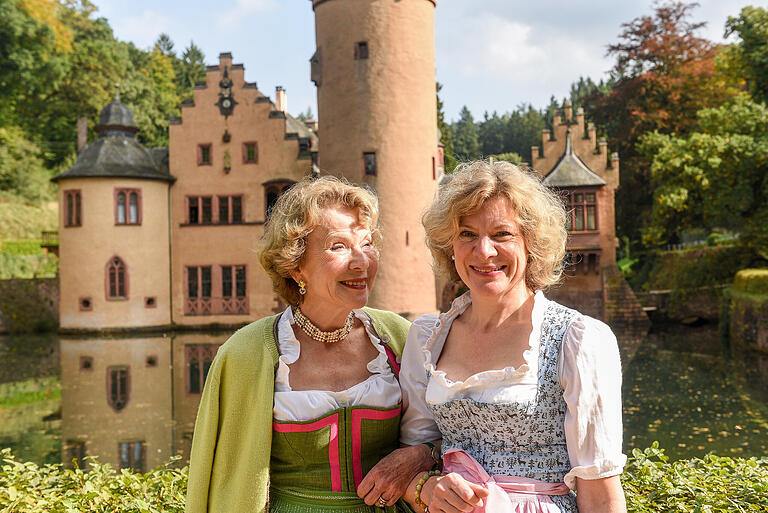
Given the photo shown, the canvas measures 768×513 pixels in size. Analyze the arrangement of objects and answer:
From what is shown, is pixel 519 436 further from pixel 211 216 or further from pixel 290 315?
pixel 211 216

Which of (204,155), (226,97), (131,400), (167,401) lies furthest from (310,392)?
(226,97)

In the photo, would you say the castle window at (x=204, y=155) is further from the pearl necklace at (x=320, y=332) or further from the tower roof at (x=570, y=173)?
the pearl necklace at (x=320, y=332)

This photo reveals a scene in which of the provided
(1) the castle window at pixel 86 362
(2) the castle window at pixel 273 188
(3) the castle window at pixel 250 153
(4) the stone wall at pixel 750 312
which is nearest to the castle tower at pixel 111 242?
(3) the castle window at pixel 250 153

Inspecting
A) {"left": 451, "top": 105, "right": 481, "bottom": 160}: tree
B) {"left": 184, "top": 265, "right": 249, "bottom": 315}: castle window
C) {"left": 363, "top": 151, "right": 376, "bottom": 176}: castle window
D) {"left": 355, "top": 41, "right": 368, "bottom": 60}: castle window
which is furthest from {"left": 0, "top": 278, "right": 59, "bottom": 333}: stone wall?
{"left": 451, "top": 105, "right": 481, "bottom": 160}: tree

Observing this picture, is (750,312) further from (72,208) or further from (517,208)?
(72,208)

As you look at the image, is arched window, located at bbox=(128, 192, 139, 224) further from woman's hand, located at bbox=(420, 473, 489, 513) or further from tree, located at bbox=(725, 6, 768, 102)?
woman's hand, located at bbox=(420, 473, 489, 513)

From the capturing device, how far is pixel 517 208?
235cm

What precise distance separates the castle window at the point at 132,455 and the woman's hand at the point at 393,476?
5.61m

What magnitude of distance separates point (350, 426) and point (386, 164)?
1838 centimetres

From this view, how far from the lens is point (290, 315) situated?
118 inches

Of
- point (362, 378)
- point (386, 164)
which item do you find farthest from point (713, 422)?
point (386, 164)

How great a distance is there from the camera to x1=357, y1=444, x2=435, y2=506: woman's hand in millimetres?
2551

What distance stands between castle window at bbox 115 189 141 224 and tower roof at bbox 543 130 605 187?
617 inches

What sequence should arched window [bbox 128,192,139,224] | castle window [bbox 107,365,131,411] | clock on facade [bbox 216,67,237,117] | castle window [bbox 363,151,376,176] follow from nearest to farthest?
castle window [bbox 107,365,131,411] → castle window [bbox 363,151,376,176] → arched window [bbox 128,192,139,224] → clock on facade [bbox 216,67,237,117]
